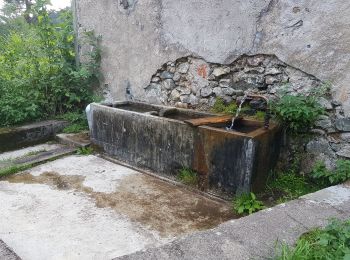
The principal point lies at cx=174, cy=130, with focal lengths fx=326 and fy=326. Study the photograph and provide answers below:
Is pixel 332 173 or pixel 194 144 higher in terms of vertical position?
pixel 194 144

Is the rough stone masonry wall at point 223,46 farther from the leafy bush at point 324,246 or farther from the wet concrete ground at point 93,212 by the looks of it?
the leafy bush at point 324,246

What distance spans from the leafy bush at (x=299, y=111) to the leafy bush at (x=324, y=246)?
5.32ft

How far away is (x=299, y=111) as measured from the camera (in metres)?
3.20

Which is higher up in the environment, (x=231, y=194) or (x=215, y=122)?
(x=215, y=122)

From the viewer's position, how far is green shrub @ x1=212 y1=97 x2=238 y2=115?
3.92 m

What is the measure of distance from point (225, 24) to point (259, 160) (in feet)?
5.71

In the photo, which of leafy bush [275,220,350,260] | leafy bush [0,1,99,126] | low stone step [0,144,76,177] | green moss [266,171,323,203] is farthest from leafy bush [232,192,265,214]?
leafy bush [0,1,99,126]

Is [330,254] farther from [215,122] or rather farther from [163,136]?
[163,136]

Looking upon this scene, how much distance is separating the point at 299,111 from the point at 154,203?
5.54 ft

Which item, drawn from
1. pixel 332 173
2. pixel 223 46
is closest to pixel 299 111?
pixel 332 173

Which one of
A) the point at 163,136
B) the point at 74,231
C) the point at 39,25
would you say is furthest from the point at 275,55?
the point at 39,25

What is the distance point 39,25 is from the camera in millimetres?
5418

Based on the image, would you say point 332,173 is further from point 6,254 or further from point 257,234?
point 6,254

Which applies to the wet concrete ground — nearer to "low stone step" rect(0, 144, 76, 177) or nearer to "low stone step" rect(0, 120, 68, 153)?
"low stone step" rect(0, 144, 76, 177)
